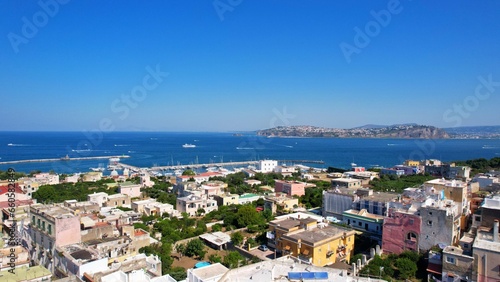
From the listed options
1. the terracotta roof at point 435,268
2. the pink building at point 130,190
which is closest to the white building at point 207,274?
the terracotta roof at point 435,268

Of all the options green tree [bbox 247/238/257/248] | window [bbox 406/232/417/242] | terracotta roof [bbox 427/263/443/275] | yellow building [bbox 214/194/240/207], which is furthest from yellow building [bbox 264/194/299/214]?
terracotta roof [bbox 427/263/443/275]

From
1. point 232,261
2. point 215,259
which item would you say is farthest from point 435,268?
point 215,259

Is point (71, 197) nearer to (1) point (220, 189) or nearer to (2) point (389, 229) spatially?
(1) point (220, 189)

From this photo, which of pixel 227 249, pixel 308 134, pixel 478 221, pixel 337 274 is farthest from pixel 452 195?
pixel 308 134

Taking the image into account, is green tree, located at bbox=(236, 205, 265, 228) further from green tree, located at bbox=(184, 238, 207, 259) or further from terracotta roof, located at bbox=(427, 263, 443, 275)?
terracotta roof, located at bbox=(427, 263, 443, 275)

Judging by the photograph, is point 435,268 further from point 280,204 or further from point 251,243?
point 280,204
